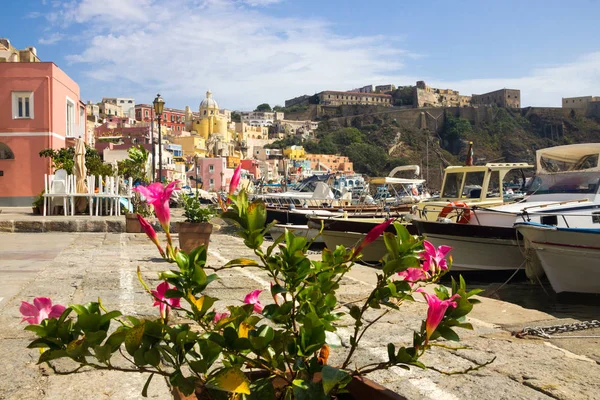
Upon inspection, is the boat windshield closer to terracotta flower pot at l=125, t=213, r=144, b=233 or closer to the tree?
terracotta flower pot at l=125, t=213, r=144, b=233

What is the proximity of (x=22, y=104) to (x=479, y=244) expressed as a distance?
59.0 feet

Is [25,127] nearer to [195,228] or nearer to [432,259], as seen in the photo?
[195,228]

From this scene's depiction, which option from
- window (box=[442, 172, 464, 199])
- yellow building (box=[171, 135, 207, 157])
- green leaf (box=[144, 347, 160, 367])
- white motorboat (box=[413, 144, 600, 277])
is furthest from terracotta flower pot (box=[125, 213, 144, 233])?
yellow building (box=[171, 135, 207, 157])

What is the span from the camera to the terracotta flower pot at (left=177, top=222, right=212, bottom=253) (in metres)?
7.27

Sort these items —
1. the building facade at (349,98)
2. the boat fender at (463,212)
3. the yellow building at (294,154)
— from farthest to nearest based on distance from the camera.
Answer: the building facade at (349,98), the yellow building at (294,154), the boat fender at (463,212)

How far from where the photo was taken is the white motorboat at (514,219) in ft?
31.7

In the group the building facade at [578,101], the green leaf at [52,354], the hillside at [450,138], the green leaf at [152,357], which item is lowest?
the green leaf at [152,357]

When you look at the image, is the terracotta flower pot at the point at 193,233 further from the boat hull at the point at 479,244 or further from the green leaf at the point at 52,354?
the green leaf at the point at 52,354

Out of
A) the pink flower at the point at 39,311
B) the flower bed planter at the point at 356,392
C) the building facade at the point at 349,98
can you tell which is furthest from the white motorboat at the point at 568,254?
the building facade at the point at 349,98

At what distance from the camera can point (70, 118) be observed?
24484mm

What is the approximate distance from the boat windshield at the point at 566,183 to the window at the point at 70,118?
18936mm

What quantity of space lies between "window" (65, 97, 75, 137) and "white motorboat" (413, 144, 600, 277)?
18118 mm

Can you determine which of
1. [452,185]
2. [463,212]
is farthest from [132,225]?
[452,185]

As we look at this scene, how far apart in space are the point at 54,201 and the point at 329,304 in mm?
14536
